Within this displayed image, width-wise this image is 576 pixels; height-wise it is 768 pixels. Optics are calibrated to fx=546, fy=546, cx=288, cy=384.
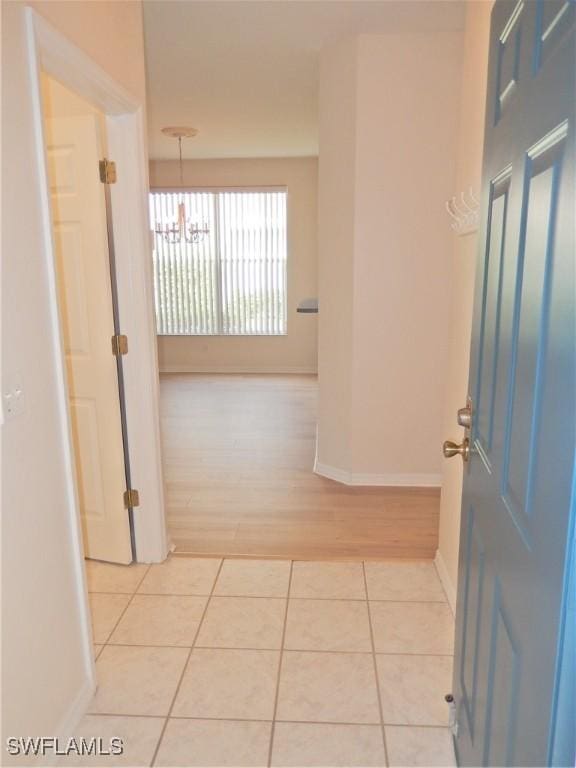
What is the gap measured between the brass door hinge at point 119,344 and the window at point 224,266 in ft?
16.4

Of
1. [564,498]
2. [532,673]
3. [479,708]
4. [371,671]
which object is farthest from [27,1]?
[371,671]

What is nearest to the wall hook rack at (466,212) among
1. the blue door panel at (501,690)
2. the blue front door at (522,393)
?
the blue front door at (522,393)

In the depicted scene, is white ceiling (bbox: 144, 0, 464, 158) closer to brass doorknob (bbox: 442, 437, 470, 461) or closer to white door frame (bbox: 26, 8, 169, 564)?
white door frame (bbox: 26, 8, 169, 564)

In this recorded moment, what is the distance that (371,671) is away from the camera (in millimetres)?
1990

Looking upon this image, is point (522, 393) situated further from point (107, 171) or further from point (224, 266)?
point (224, 266)

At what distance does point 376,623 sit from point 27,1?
7.91ft

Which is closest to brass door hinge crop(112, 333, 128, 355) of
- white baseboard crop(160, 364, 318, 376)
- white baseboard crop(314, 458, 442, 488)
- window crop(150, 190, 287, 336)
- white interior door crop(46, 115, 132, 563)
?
white interior door crop(46, 115, 132, 563)

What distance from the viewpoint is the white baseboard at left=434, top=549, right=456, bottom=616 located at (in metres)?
2.35

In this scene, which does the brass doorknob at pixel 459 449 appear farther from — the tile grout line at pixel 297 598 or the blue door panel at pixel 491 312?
the tile grout line at pixel 297 598

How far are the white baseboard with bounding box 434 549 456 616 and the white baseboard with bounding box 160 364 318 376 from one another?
4960 millimetres

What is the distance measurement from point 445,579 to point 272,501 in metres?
1.29

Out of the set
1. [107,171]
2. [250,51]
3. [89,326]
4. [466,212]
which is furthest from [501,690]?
[250,51]

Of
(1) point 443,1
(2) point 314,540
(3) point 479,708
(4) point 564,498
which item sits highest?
(1) point 443,1

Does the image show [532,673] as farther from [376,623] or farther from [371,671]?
[376,623]
